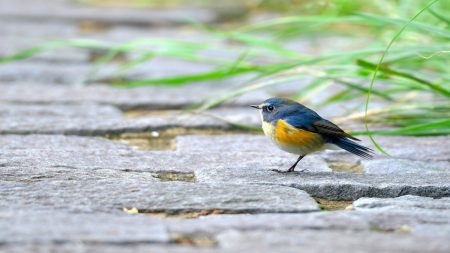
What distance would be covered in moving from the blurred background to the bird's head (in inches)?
10.3

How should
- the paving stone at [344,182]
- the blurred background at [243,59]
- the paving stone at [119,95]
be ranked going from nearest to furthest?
the paving stone at [344,182] < the blurred background at [243,59] < the paving stone at [119,95]

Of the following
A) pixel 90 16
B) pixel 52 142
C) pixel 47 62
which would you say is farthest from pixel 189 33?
pixel 52 142

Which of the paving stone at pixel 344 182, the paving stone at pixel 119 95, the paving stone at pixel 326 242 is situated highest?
the paving stone at pixel 119 95

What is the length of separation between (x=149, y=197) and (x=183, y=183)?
0.22 meters

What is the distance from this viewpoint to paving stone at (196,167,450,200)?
253cm

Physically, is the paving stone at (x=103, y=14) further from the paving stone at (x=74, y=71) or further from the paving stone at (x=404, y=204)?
the paving stone at (x=404, y=204)

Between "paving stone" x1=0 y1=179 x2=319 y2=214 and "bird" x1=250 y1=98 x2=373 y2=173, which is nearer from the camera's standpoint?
"paving stone" x1=0 y1=179 x2=319 y2=214

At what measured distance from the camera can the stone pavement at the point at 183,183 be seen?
1.88 meters

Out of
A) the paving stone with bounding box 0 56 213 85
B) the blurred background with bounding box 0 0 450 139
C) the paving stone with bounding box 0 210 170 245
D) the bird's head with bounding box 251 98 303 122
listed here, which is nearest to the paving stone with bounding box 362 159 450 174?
the blurred background with bounding box 0 0 450 139

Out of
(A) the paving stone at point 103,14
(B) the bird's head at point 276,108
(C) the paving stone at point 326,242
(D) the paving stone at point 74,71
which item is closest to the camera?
(C) the paving stone at point 326,242

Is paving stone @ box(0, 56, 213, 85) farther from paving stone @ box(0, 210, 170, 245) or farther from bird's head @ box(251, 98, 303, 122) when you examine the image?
paving stone @ box(0, 210, 170, 245)

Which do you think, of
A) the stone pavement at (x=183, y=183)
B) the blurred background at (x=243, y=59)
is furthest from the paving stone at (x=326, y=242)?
the blurred background at (x=243, y=59)

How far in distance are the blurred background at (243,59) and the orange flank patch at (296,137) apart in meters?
0.24

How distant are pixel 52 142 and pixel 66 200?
1025 millimetres
